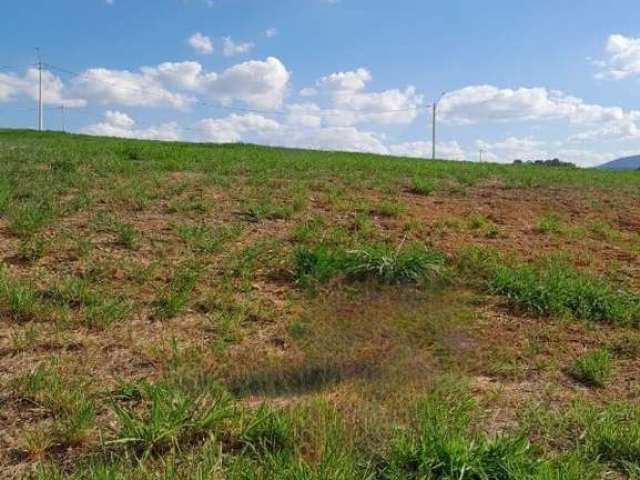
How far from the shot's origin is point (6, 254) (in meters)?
4.50

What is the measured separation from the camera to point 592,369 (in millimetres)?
3346

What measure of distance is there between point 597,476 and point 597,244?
4.86 metres

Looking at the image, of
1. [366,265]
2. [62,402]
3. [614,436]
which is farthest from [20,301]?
[614,436]

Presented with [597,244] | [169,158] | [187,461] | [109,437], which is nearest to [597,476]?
[187,461]

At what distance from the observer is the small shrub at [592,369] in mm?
3291

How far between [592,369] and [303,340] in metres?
1.77

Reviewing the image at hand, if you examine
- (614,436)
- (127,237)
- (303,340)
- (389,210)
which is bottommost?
(614,436)

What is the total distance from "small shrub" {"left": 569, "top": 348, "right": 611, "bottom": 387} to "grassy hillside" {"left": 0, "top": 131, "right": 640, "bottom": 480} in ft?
0.04

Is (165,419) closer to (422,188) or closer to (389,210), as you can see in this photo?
(389,210)

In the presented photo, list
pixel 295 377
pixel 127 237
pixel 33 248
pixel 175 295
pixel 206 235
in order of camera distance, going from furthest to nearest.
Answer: pixel 206 235, pixel 127 237, pixel 33 248, pixel 175 295, pixel 295 377

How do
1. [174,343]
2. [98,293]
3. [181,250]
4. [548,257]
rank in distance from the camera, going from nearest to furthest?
[174,343] → [98,293] → [181,250] → [548,257]

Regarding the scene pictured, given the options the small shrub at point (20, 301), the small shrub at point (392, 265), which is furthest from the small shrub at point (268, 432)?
the small shrub at point (392, 265)

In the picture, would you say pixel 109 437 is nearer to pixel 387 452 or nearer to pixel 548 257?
pixel 387 452

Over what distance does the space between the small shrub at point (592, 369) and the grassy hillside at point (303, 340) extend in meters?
0.01
